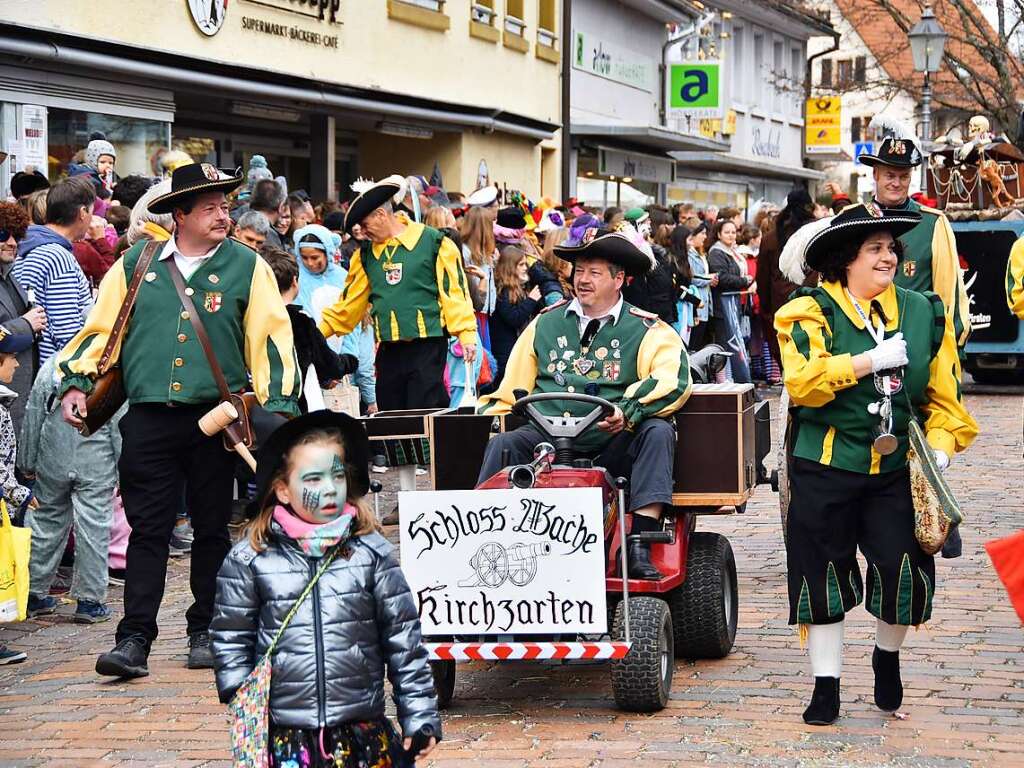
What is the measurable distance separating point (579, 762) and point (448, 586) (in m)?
0.87

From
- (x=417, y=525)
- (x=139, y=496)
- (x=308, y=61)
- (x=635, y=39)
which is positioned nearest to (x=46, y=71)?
(x=308, y=61)

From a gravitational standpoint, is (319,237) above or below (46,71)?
below

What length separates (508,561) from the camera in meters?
6.63

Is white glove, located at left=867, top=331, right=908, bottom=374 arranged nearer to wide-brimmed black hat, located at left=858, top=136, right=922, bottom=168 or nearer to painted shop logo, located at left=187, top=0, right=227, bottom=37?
wide-brimmed black hat, located at left=858, top=136, right=922, bottom=168

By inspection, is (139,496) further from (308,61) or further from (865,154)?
(308,61)

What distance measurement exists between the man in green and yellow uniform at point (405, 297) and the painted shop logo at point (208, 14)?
7598 mm

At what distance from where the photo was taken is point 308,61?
20359 mm

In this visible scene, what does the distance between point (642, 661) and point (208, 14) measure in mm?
12644

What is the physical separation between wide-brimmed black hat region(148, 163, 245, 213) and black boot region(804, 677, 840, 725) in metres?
3.07

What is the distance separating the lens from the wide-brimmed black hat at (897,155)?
8.16 m

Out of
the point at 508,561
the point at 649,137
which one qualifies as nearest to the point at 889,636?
the point at 508,561

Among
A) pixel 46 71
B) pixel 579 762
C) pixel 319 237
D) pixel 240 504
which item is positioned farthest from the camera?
pixel 46 71

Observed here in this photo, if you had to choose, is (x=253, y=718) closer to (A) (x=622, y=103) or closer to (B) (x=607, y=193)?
(B) (x=607, y=193)

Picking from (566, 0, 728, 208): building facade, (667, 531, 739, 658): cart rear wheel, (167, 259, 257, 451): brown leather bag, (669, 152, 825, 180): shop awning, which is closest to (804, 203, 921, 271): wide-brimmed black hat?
(667, 531, 739, 658): cart rear wheel
